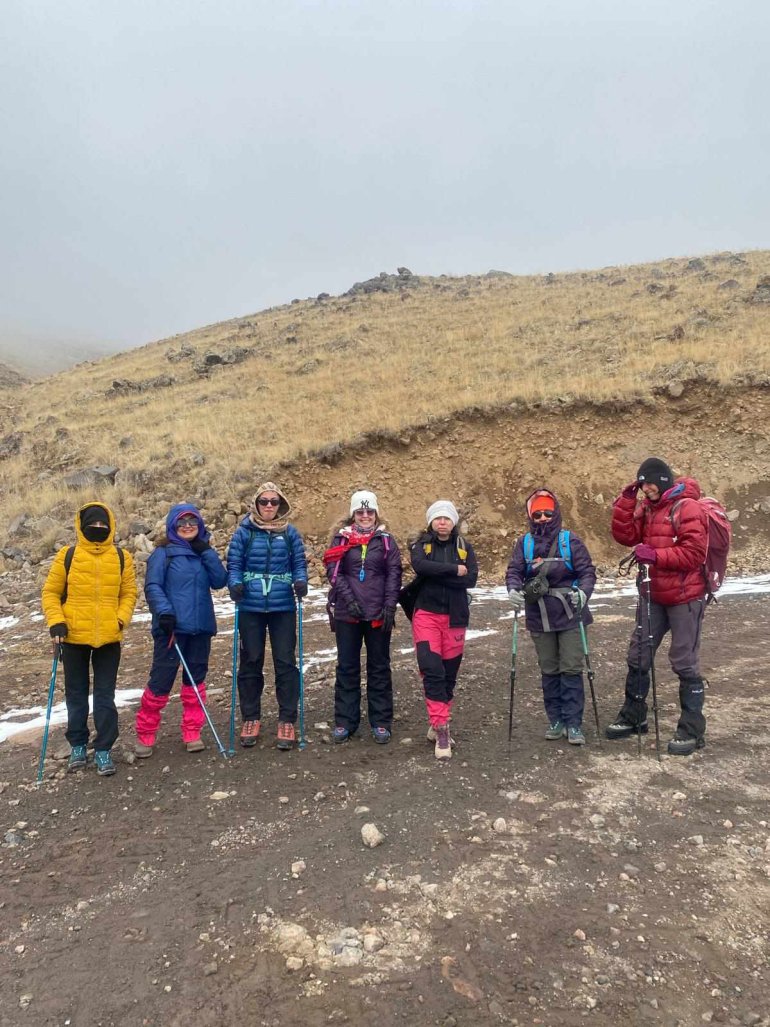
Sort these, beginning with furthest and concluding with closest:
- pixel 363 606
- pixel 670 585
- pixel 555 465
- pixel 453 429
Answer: pixel 453 429
pixel 555 465
pixel 363 606
pixel 670 585

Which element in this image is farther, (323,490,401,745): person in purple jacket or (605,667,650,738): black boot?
(323,490,401,745): person in purple jacket

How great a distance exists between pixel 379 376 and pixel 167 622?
20.1m

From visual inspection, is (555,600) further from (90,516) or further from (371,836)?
(90,516)

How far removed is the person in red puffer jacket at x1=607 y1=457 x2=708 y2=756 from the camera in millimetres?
5406

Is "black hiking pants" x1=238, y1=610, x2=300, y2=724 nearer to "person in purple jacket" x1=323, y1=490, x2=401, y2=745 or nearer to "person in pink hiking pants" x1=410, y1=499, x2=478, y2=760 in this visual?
"person in purple jacket" x1=323, y1=490, x2=401, y2=745

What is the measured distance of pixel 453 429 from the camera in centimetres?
1823

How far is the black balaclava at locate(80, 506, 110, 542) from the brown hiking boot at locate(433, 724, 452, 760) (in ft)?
11.2

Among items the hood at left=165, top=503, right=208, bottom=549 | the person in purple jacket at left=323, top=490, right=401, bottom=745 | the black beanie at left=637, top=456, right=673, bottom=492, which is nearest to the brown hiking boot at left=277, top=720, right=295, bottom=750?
the person in purple jacket at left=323, top=490, right=401, bottom=745

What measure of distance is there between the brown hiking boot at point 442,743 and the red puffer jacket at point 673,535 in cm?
224

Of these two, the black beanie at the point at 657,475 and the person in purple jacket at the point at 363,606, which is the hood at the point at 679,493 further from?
the person in purple jacket at the point at 363,606

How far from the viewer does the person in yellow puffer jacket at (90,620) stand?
5.45 metres

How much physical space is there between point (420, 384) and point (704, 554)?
17677 mm

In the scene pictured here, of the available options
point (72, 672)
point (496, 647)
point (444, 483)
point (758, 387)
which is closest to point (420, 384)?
point (444, 483)

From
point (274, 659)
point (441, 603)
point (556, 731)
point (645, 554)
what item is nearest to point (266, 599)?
point (274, 659)
